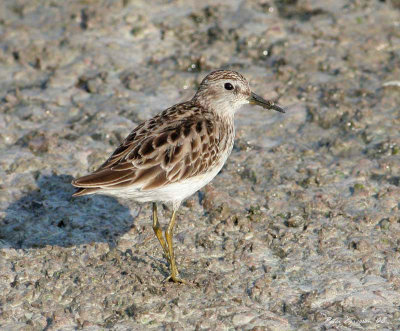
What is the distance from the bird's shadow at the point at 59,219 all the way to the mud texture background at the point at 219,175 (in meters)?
0.02

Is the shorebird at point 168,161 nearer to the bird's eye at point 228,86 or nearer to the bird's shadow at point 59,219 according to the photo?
the bird's eye at point 228,86

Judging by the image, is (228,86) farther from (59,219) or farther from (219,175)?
(59,219)

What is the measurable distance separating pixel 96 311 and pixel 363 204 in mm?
3108

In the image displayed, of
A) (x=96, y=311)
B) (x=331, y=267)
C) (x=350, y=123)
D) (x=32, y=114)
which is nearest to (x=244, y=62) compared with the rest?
(x=350, y=123)

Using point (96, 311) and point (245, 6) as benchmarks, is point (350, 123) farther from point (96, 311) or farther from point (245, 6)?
point (96, 311)

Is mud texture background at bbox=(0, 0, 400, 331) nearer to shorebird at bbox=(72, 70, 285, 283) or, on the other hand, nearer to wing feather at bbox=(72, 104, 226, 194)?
shorebird at bbox=(72, 70, 285, 283)

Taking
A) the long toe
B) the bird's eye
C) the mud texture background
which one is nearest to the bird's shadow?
the mud texture background

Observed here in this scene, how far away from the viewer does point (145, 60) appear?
32.8 ft

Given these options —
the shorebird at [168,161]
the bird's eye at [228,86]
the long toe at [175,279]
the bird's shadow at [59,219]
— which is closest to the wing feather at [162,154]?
the shorebird at [168,161]

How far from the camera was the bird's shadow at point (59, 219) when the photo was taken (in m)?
6.83

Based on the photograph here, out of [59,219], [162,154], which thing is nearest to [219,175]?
[162,154]

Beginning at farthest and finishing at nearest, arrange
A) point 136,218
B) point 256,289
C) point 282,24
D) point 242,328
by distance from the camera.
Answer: point 282,24
point 136,218
point 256,289
point 242,328

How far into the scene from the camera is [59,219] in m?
7.12

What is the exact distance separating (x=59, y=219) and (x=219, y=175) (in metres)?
1.89
